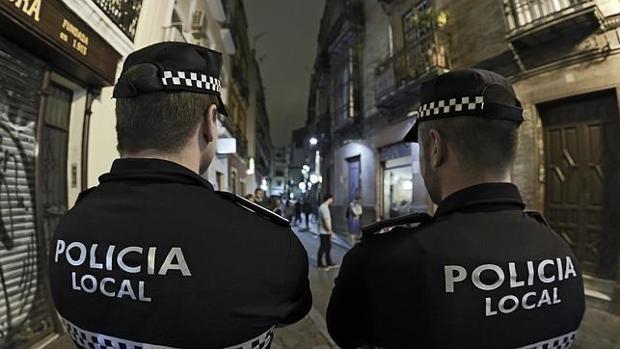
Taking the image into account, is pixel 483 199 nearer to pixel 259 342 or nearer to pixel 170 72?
pixel 259 342

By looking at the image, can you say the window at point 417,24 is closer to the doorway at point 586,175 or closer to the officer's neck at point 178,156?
the doorway at point 586,175

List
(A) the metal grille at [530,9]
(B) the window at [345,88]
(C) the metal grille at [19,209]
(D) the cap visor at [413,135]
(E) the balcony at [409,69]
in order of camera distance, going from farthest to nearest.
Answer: (B) the window at [345,88] → (E) the balcony at [409,69] → (A) the metal grille at [530,9] → (C) the metal grille at [19,209] → (D) the cap visor at [413,135]

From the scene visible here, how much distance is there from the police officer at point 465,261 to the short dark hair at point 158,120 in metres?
0.76

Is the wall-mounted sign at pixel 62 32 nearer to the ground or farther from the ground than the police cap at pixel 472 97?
farther from the ground

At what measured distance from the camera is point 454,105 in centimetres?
131

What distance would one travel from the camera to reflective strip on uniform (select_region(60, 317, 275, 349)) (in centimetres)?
105

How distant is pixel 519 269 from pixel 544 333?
0.26 meters

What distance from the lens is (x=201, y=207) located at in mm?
1107

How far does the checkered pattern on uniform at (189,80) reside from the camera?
120 centimetres

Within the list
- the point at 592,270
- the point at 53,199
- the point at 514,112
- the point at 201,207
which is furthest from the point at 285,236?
the point at 592,270

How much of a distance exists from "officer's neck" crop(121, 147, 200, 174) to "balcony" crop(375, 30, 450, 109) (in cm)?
901

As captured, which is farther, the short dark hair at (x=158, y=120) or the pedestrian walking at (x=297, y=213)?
the pedestrian walking at (x=297, y=213)

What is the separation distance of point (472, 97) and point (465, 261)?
0.58 m

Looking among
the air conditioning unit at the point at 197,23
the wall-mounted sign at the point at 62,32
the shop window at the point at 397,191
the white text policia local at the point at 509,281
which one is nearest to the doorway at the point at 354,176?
the shop window at the point at 397,191
